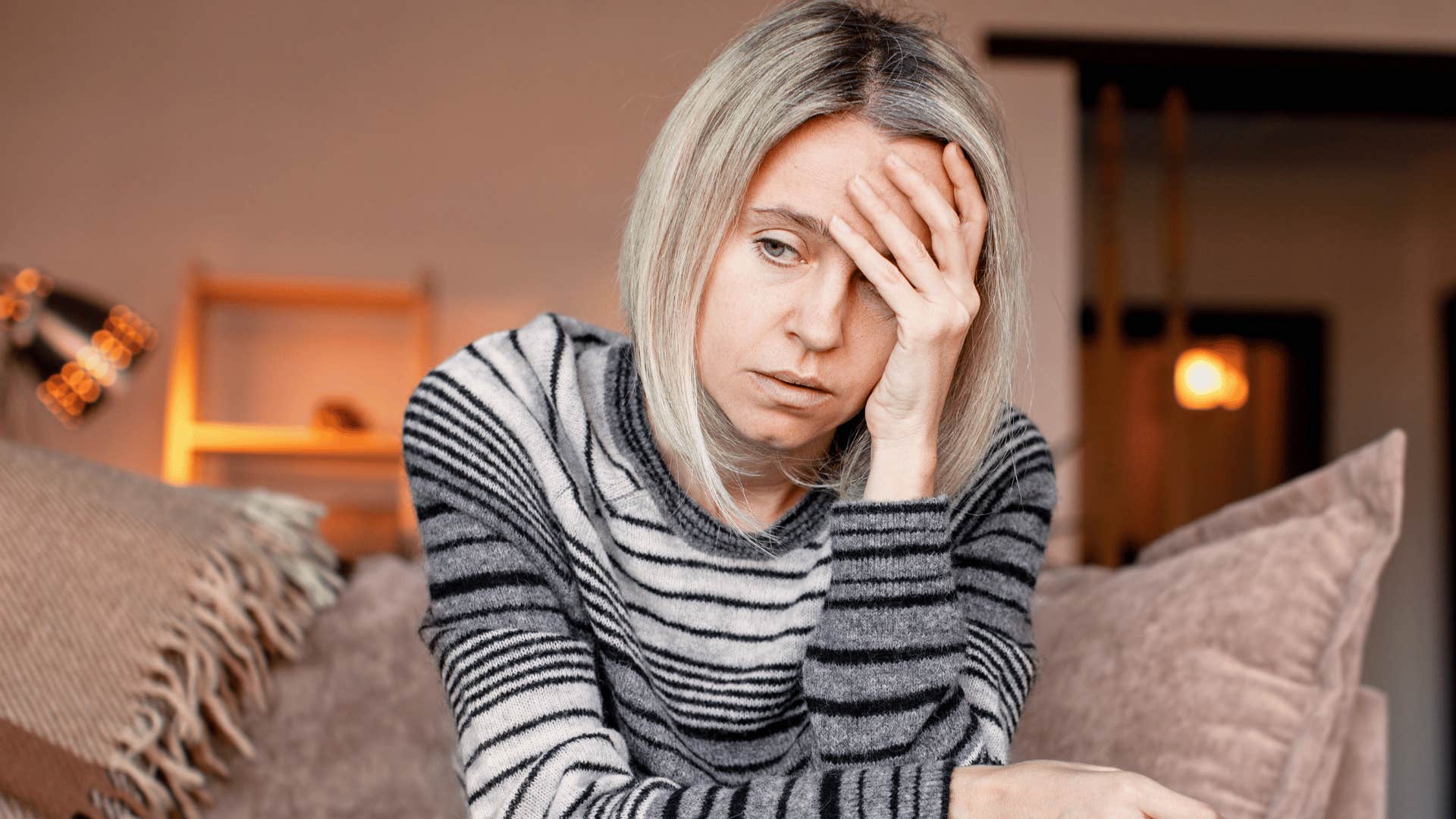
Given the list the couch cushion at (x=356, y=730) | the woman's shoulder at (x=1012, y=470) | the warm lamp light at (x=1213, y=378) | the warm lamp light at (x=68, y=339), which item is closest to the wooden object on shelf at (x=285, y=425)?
the warm lamp light at (x=68, y=339)

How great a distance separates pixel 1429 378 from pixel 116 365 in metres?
4.60

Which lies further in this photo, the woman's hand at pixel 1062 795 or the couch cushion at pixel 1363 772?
the couch cushion at pixel 1363 772

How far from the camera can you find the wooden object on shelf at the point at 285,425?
2.94 meters

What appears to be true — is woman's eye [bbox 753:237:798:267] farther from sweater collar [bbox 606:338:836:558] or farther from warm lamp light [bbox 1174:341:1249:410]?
warm lamp light [bbox 1174:341:1249:410]

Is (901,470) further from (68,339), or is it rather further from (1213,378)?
(1213,378)

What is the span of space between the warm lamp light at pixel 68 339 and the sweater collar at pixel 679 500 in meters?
1.69

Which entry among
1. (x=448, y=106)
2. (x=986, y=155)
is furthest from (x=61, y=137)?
(x=986, y=155)

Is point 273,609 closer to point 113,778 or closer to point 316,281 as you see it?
point 113,778

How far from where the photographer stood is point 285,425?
3.23 m

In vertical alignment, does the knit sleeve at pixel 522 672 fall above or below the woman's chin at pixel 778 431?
below

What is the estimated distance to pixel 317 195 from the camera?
126 inches

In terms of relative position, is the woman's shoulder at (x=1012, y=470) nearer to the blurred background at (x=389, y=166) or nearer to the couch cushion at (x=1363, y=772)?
the couch cushion at (x=1363, y=772)

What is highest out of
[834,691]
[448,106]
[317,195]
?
[448,106]

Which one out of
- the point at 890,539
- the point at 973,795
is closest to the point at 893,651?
the point at 890,539
